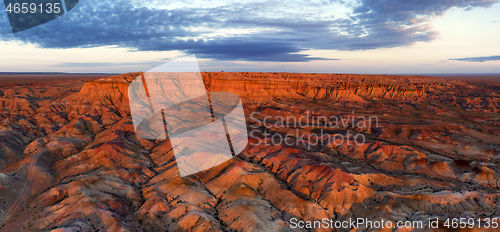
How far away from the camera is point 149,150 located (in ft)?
310

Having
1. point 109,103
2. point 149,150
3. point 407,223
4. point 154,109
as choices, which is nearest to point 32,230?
point 149,150

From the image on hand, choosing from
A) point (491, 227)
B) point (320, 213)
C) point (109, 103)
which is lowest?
point (320, 213)

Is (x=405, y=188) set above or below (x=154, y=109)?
below

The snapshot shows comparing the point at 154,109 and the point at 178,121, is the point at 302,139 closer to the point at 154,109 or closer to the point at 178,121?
the point at 178,121

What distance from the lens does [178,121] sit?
123m

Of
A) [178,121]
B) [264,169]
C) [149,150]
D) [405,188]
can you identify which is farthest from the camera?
[178,121]

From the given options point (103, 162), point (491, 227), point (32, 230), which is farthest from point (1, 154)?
point (491, 227)

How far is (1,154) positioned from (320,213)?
313 ft

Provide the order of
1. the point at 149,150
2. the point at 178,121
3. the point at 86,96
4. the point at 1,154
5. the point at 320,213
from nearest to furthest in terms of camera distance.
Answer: the point at 320,213 → the point at 1,154 → the point at 149,150 → the point at 178,121 → the point at 86,96

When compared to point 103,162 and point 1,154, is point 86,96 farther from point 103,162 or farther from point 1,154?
point 103,162

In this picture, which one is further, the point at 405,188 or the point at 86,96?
the point at 86,96

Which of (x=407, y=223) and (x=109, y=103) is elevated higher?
(x=109, y=103)

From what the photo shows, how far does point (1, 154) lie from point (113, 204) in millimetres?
55119

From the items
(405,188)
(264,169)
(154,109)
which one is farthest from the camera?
(154,109)
